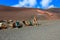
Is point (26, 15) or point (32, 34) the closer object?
point (32, 34)

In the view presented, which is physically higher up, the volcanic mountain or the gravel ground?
the volcanic mountain

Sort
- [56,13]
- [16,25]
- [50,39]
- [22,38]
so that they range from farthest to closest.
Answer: [56,13], [16,25], [22,38], [50,39]

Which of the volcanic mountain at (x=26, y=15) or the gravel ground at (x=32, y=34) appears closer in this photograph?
the gravel ground at (x=32, y=34)

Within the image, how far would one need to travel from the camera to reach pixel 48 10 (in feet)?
66.5

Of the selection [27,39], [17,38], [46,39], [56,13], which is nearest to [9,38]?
[17,38]

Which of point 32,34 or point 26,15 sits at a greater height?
point 26,15

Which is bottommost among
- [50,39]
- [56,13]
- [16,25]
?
[50,39]

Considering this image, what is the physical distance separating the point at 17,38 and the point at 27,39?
0.35 metres

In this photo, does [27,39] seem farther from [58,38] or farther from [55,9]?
[55,9]

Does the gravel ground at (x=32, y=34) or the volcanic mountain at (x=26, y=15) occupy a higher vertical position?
the volcanic mountain at (x=26, y=15)

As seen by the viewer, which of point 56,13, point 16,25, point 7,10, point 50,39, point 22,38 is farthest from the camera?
point 7,10

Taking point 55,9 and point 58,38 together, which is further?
point 55,9

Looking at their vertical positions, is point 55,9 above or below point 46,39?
above

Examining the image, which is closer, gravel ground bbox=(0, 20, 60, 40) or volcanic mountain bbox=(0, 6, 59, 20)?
gravel ground bbox=(0, 20, 60, 40)
